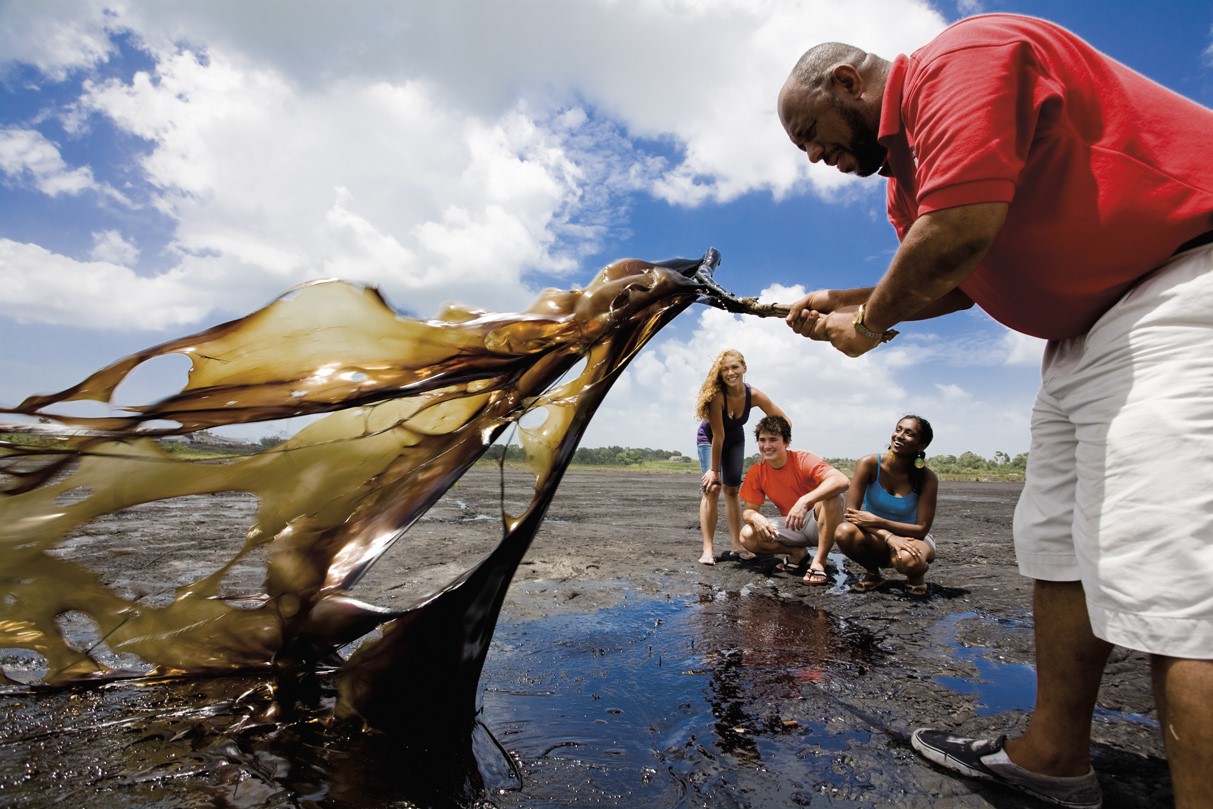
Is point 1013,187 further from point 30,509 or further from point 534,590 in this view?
point 534,590

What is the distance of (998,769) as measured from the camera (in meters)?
2.05

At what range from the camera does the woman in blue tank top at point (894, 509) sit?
4883 mm

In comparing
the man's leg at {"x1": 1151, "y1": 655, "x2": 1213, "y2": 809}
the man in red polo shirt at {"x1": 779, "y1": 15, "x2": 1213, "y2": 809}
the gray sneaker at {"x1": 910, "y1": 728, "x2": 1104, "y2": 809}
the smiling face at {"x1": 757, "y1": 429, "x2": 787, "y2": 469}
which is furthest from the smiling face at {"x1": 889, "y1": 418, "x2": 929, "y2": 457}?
the man's leg at {"x1": 1151, "y1": 655, "x2": 1213, "y2": 809}

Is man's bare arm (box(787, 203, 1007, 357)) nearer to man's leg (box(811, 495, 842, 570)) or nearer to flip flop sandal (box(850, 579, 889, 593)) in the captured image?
flip flop sandal (box(850, 579, 889, 593))

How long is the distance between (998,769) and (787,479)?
3.73 m

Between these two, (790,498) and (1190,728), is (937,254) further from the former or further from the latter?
(790,498)

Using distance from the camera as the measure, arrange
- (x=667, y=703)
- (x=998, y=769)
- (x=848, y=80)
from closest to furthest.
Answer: (x=848, y=80) → (x=998, y=769) → (x=667, y=703)

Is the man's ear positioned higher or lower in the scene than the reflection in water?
higher

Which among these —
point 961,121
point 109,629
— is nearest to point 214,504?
point 109,629

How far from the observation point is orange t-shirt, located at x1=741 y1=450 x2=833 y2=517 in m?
5.63

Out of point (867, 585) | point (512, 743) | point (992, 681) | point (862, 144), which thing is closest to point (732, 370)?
point (867, 585)

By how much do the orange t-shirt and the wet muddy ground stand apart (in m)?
0.92

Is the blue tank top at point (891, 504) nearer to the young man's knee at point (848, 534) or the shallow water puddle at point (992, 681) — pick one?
the young man's knee at point (848, 534)

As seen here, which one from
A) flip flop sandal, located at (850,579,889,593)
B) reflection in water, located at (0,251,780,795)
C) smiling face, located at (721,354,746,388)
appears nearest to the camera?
reflection in water, located at (0,251,780,795)
